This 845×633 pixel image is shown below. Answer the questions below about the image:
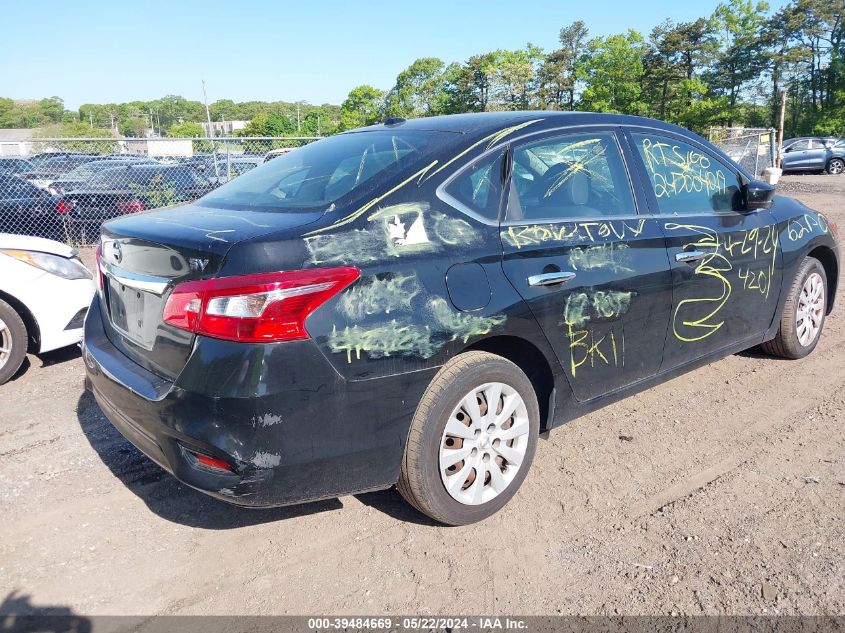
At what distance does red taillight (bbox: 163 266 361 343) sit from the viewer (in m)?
2.31

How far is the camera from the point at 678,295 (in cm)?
361

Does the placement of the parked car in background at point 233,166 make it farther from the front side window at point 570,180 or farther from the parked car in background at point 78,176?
the front side window at point 570,180

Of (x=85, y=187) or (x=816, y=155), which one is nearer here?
(x=85, y=187)

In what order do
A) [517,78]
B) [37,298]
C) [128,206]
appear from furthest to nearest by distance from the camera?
[517,78]
[128,206]
[37,298]

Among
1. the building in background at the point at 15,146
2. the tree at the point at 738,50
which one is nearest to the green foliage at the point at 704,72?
the tree at the point at 738,50

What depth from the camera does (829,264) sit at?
16.4ft

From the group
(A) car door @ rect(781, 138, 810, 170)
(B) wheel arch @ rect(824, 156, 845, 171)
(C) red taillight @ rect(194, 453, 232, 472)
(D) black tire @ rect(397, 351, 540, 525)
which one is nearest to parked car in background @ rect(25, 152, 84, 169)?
(C) red taillight @ rect(194, 453, 232, 472)

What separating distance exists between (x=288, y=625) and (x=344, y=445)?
654mm

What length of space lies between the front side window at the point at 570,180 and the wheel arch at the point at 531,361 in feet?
1.83

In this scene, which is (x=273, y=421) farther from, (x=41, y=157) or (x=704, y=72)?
(x=704, y=72)

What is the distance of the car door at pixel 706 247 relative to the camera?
12.0ft

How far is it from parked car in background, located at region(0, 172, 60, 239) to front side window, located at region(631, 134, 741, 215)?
1031 cm

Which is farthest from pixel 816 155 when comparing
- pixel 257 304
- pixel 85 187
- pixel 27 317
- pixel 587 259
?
pixel 257 304

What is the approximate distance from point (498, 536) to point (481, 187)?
1526 millimetres
